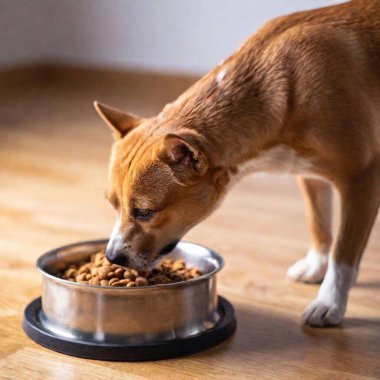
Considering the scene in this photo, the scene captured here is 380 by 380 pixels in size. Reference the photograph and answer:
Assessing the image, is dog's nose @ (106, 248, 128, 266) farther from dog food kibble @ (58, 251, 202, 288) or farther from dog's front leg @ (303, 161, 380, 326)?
dog's front leg @ (303, 161, 380, 326)

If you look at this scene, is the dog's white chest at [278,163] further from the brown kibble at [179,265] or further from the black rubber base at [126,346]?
the black rubber base at [126,346]

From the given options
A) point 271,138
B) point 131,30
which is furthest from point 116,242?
point 131,30

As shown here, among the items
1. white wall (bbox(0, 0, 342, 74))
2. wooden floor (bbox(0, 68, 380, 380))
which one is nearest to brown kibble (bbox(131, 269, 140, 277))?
wooden floor (bbox(0, 68, 380, 380))

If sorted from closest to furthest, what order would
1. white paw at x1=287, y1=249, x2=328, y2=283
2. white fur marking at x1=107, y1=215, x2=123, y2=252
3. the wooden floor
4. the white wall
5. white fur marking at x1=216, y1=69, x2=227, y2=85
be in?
the wooden floor → white fur marking at x1=107, y1=215, x2=123, y2=252 → white fur marking at x1=216, y1=69, x2=227, y2=85 → white paw at x1=287, y1=249, x2=328, y2=283 → the white wall

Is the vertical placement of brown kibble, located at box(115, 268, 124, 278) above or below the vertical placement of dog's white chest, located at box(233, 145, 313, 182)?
below

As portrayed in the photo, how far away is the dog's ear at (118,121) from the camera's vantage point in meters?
2.18

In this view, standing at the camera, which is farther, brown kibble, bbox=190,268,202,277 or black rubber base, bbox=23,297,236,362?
brown kibble, bbox=190,268,202,277

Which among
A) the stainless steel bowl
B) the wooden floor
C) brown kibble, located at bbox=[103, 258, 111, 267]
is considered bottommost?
the wooden floor

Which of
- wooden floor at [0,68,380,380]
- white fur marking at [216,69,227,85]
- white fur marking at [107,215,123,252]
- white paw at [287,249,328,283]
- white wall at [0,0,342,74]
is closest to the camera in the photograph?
wooden floor at [0,68,380,380]

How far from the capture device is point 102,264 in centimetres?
212

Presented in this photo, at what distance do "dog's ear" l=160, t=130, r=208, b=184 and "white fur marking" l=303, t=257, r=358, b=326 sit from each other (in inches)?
20.0

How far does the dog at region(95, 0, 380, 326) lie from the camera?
79.4 inches

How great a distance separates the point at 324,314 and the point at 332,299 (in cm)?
5

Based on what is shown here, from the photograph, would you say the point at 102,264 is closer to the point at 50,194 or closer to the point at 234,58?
the point at 234,58
